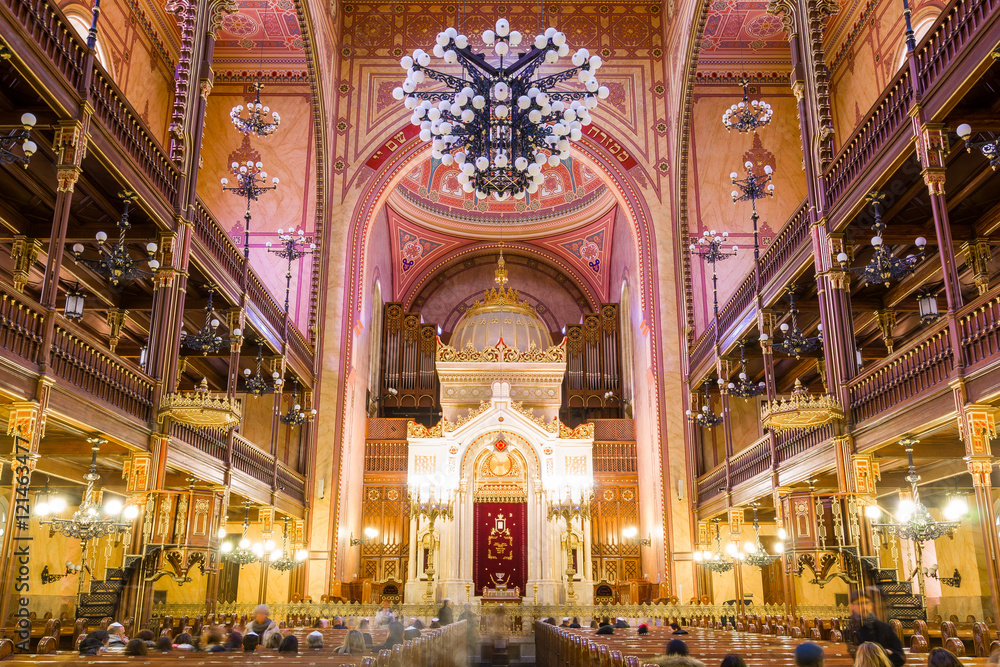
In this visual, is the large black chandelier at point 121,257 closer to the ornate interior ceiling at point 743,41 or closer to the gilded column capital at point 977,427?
the gilded column capital at point 977,427

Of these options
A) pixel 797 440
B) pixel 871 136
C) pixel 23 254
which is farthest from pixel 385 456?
pixel 871 136

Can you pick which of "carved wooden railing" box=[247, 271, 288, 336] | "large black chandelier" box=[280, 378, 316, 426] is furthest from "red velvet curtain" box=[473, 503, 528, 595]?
"carved wooden railing" box=[247, 271, 288, 336]

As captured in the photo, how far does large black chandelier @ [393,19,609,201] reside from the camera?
11797 mm

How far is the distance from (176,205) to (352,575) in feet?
44.1

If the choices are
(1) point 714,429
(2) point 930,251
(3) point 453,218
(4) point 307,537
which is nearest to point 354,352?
(4) point 307,537

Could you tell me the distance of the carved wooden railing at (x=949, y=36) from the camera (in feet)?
30.7

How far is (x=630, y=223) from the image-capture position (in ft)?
80.1

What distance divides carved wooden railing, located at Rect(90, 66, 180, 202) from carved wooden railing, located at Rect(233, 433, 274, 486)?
5452mm

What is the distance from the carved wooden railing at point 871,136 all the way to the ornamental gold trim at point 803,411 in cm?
332

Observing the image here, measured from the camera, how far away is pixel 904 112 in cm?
1108

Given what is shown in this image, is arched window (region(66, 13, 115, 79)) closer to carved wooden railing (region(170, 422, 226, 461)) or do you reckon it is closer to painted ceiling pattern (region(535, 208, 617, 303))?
carved wooden railing (region(170, 422, 226, 461))

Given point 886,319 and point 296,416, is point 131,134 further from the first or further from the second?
point 886,319

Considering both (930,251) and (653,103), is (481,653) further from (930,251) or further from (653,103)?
(653,103)

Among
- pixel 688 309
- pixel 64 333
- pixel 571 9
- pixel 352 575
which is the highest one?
pixel 571 9
